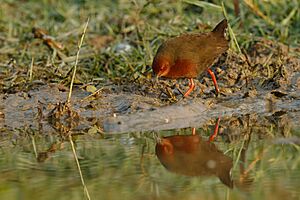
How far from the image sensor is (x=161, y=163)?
4.72m

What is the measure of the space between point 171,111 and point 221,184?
1.93 metres

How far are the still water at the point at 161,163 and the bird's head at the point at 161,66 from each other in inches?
26.6

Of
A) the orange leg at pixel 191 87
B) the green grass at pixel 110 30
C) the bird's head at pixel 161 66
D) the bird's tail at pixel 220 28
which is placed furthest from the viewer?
the green grass at pixel 110 30

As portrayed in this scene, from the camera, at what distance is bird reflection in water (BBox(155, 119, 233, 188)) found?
4469mm

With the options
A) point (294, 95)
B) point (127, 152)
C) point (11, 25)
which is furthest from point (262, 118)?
point (11, 25)

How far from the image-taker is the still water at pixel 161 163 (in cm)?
414

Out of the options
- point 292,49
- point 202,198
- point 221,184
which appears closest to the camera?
point 202,198

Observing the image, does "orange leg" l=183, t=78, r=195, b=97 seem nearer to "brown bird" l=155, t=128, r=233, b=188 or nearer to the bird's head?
the bird's head

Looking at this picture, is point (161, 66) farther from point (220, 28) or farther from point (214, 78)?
point (220, 28)

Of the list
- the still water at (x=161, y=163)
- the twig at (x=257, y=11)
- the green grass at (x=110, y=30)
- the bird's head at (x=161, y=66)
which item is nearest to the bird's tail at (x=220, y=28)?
the bird's head at (x=161, y=66)

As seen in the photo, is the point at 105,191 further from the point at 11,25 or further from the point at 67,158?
the point at 11,25

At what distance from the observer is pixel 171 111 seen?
6.10 metres

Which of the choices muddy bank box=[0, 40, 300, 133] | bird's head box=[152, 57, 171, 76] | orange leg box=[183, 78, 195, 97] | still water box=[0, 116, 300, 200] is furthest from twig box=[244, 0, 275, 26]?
still water box=[0, 116, 300, 200]

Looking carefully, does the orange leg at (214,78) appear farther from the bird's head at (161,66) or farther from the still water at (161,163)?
the still water at (161,163)
